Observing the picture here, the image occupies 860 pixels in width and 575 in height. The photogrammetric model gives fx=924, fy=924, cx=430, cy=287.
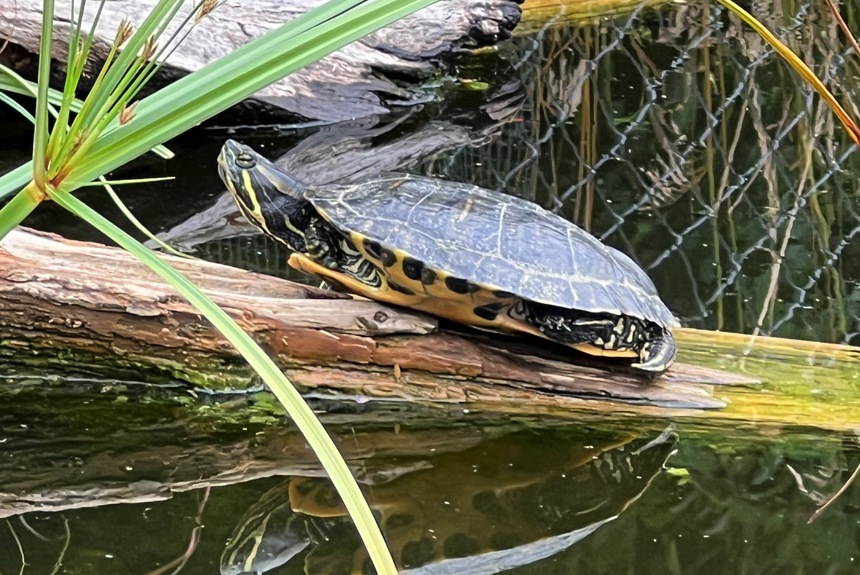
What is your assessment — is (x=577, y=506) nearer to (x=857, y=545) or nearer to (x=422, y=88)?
(x=857, y=545)

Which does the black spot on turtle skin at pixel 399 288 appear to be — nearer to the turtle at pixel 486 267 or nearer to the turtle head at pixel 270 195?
the turtle at pixel 486 267

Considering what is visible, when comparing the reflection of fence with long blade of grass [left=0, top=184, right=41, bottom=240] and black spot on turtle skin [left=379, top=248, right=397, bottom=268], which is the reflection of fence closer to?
black spot on turtle skin [left=379, top=248, right=397, bottom=268]

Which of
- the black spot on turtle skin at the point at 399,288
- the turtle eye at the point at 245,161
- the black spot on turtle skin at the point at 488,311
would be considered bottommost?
the black spot on turtle skin at the point at 488,311

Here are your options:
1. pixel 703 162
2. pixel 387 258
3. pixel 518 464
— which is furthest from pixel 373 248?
pixel 703 162

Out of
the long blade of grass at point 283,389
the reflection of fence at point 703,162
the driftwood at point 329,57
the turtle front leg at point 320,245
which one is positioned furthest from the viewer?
the driftwood at point 329,57

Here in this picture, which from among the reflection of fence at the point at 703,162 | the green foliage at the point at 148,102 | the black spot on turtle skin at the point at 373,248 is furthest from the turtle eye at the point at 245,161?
the green foliage at the point at 148,102

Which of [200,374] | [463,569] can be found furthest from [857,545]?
[200,374]
